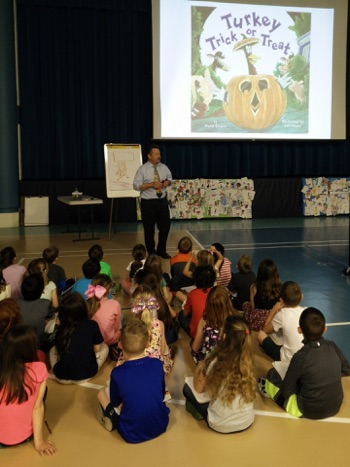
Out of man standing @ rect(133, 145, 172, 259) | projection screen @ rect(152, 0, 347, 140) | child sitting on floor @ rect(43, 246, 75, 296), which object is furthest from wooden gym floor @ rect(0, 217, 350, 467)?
projection screen @ rect(152, 0, 347, 140)

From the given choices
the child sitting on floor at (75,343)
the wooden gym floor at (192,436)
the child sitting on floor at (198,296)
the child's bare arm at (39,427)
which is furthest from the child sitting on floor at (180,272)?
the child's bare arm at (39,427)

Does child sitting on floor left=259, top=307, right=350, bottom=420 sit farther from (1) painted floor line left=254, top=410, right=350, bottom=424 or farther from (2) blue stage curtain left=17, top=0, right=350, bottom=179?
(2) blue stage curtain left=17, top=0, right=350, bottom=179

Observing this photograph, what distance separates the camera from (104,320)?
389 cm

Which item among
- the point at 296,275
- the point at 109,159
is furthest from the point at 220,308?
the point at 109,159

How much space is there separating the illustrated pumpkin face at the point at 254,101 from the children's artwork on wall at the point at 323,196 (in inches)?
68.7

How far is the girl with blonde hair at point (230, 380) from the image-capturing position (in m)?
2.72

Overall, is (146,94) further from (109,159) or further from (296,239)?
(296,239)

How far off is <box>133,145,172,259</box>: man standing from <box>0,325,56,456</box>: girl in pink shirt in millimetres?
4732

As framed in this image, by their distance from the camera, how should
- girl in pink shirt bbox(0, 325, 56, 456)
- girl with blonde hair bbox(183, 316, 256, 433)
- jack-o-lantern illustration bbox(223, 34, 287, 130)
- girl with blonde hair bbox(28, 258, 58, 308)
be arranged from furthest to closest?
jack-o-lantern illustration bbox(223, 34, 287, 130)
girl with blonde hair bbox(28, 258, 58, 308)
girl with blonde hair bbox(183, 316, 256, 433)
girl in pink shirt bbox(0, 325, 56, 456)

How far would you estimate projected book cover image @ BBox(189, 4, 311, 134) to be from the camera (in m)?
11.5

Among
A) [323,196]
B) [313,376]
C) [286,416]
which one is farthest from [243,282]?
[323,196]

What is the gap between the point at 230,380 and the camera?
8.91ft

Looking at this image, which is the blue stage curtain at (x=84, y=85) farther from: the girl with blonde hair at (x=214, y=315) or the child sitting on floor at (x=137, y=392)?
the child sitting on floor at (x=137, y=392)

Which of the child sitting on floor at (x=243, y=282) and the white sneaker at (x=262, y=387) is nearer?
the white sneaker at (x=262, y=387)
